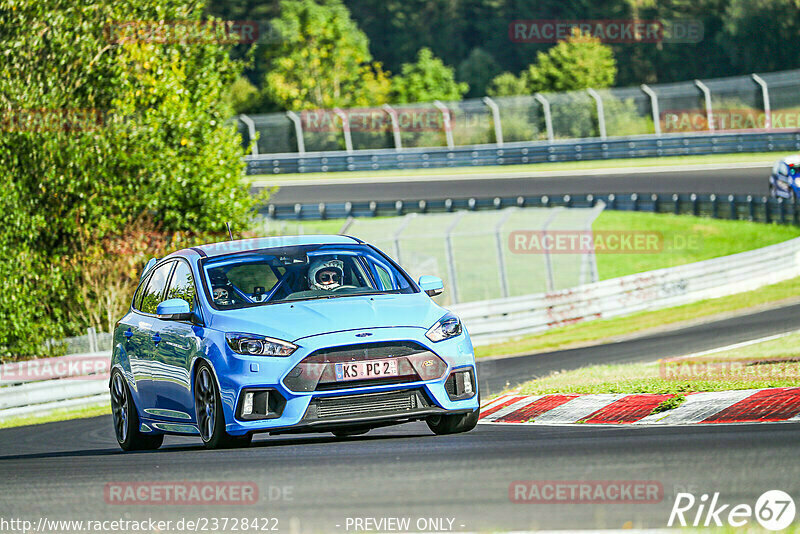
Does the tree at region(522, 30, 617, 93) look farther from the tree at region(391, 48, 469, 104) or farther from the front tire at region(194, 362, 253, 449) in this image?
the front tire at region(194, 362, 253, 449)

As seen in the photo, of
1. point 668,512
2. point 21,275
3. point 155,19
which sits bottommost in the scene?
point 21,275

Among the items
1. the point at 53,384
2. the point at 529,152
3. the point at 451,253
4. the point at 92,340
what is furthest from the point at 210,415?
the point at 529,152

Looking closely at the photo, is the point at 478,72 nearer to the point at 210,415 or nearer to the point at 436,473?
the point at 210,415

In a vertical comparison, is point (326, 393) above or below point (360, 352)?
below

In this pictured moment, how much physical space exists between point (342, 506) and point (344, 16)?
272 ft

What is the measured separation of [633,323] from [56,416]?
11.5 m

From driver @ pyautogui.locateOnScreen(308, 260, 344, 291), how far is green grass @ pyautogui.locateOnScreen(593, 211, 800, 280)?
2378 cm

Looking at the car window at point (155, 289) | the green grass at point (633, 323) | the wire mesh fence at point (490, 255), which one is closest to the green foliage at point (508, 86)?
the wire mesh fence at point (490, 255)

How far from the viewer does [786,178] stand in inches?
1312

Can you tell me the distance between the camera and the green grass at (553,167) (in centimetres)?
4450

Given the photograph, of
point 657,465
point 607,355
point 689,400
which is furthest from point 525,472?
point 607,355

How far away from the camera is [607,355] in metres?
19.2

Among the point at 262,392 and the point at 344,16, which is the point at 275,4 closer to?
the point at 344,16

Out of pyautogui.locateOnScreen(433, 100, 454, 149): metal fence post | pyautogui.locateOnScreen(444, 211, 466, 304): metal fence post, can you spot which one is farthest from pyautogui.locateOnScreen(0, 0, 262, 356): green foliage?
pyautogui.locateOnScreen(433, 100, 454, 149): metal fence post
